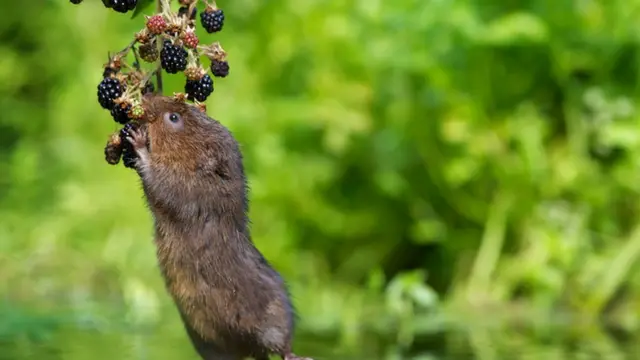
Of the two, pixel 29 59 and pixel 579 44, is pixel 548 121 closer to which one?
pixel 579 44

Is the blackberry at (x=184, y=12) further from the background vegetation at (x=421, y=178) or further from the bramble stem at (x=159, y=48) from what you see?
the background vegetation at (x=421, y=178)

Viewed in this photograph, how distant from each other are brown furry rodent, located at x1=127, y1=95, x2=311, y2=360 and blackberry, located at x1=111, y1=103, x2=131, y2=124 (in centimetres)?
9

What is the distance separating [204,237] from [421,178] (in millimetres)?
3533

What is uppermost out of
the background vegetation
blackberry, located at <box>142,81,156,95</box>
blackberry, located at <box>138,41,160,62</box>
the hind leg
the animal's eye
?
the background vegetation

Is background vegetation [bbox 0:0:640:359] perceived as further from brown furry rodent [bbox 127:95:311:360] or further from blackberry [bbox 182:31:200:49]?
blackberry [bbox 182:31:200:49]

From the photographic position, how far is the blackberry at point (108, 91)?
112 inches

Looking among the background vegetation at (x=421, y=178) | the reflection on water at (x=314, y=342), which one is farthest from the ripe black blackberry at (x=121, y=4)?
the background vegetation at (x=421, y=178)

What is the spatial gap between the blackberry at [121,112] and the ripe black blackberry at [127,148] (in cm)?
6

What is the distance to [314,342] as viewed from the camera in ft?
16.2

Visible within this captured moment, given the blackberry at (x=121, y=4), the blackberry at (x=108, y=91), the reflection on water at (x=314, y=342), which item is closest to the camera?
the blackberry at (x=121, y=4)

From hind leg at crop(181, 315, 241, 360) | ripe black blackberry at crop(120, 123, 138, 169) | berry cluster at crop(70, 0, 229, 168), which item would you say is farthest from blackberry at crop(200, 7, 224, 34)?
hind leg at crop(181, 315, 241, 360)

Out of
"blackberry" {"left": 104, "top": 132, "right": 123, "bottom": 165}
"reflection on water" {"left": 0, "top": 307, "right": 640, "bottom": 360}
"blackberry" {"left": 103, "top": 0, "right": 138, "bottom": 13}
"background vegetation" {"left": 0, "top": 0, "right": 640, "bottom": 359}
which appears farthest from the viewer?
"background vegetation" {"left": 0, "top": 0, "right": 640, "bottom": 359}

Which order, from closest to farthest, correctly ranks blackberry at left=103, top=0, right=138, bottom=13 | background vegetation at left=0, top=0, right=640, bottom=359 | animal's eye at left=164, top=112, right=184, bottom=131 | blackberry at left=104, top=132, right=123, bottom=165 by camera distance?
blackberry at left=103, top=0, right=138, bottom=13, blackberry at left=104, top=132, right=123, bottom=165, animal's eye at left=164, top=112, right=184, bottom=131, background vegetation at left=0, top=0, right=640, bottom=359

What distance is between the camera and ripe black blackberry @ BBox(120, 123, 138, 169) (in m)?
3.04
